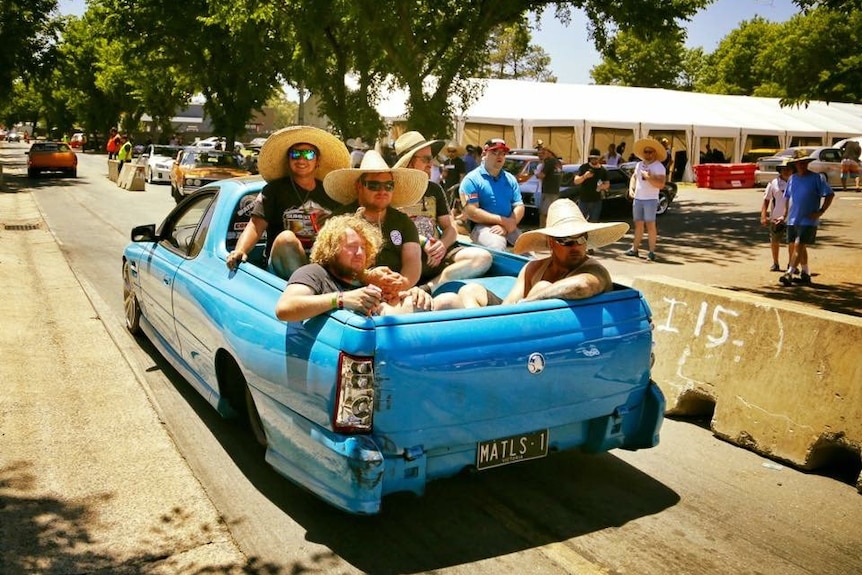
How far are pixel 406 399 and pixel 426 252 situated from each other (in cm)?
234

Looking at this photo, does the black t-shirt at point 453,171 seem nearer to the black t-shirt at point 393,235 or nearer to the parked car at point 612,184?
the parked car at point 612,184

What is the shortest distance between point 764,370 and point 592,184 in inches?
396

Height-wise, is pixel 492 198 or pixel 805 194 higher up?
pixel 492 198

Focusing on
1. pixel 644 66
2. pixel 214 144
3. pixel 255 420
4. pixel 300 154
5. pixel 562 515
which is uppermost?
pixel 644 66

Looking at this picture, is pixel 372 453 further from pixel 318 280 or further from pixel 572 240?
pixel 572 240

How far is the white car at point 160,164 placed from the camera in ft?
106

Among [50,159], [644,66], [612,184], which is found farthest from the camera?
[644,66]

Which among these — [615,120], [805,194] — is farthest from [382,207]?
[615,120]

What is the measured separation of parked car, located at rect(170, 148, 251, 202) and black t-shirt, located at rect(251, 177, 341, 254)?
17381mm

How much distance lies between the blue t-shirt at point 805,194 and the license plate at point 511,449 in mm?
8396

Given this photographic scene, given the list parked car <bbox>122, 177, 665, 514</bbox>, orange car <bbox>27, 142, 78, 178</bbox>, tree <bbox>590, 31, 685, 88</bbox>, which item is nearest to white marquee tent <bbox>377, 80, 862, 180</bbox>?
orange car <bbox>27, 142, 78, 178</bbox>

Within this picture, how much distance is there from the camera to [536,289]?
14.5 ft

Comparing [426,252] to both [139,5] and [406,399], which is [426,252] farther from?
[139,5]

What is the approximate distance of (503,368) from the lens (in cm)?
369
